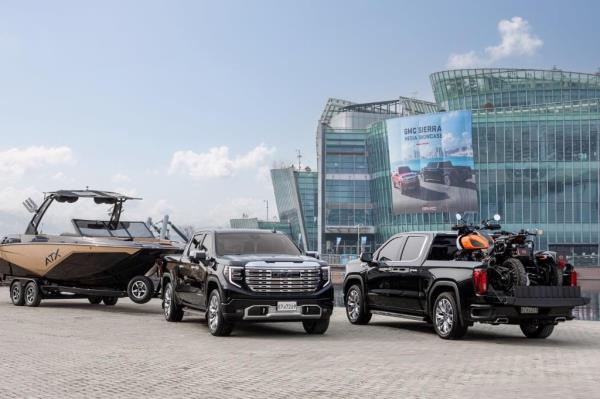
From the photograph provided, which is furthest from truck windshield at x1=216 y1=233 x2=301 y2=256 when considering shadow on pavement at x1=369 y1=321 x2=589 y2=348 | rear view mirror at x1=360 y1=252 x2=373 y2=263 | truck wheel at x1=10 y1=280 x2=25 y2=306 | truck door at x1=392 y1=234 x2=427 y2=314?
truck wheel at x1=10 y1=280 x2=25 y2=306

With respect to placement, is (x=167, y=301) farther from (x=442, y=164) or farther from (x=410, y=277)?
(x=442, y=164)

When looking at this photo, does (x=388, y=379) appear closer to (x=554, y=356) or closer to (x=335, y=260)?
(x=554, y=356)

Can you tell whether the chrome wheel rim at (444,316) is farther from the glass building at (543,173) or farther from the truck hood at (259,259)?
the glass building at (543,173)

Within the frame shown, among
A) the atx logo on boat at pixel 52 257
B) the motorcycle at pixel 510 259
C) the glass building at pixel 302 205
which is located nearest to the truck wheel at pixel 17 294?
the atx logo on boat at pixel 52 257

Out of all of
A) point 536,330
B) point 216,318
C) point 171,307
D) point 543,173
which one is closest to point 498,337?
point 536,330

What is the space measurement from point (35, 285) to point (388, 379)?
549 inches

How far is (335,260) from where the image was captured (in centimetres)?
10506

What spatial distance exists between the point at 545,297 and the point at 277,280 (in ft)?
Answer: 14.2

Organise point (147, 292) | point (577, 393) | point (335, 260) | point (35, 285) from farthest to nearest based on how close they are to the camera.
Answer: point (335, 260) → point (35, 285) → point (147, 292) → point (577, 393)

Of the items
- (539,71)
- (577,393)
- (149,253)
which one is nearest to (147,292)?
(149,253)

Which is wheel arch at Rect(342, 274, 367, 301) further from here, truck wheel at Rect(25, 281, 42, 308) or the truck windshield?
truck wheel at Rect(25, 281, 42, 308)

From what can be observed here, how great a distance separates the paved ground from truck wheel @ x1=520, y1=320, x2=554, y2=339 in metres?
0.26

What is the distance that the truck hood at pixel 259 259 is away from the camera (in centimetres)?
1430

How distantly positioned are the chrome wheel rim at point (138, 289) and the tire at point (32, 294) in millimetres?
3390
